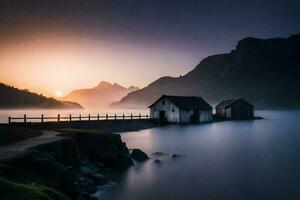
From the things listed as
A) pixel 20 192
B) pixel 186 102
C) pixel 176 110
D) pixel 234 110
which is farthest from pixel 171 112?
pixel 20 192

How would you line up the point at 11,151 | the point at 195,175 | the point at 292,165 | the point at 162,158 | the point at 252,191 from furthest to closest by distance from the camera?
the point at 162,158 → the point at 292,165 → the point at 195,175 → the point at 252,191 → the point at 11,151

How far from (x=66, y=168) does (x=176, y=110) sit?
193 feet

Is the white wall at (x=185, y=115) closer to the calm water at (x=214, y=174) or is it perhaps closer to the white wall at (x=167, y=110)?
the white wall at (x=167, y=110)

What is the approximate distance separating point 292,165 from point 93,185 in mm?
21729

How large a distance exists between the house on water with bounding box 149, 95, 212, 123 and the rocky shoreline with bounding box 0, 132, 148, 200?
4209 cm

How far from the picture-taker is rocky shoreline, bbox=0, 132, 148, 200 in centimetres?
1603

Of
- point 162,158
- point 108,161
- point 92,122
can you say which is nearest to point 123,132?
point 92,122

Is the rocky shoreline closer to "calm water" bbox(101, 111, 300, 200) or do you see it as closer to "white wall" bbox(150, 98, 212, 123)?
"calm water" bbox(101, 111, 300, 200)

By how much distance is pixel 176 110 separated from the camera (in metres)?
79.9

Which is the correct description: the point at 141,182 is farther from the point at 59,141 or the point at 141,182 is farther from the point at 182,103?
the point at 182,103

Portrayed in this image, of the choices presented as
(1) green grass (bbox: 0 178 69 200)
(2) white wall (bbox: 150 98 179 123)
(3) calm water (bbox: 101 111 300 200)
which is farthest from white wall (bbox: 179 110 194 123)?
(1) green grass (bbox: 0 178 69 200)

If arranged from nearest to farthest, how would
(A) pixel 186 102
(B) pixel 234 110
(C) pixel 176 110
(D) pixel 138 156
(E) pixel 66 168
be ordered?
(E) pixel 66 168 < (D) pixel 138 156 < (C) pixel 176 110 < (A) pixel 186 102 < (B) pixel 234 110

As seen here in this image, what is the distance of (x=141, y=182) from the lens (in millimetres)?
27562

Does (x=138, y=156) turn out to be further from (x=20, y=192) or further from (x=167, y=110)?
(x=167, y=110)
